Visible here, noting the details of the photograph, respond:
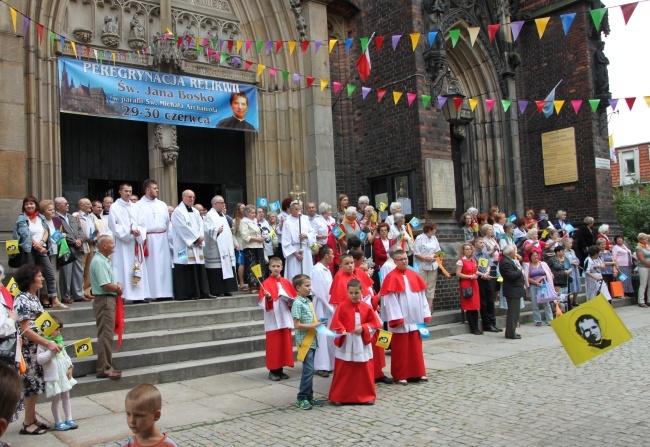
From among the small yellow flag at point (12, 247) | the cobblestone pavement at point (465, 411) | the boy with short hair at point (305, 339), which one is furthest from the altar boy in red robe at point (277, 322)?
the small yellow flag at point (12, 247)

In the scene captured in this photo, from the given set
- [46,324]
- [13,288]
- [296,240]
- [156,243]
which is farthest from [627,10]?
[13,288]

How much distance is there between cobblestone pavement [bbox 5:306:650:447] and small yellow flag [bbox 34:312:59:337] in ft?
3.43

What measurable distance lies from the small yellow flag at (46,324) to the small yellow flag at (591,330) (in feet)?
14.8

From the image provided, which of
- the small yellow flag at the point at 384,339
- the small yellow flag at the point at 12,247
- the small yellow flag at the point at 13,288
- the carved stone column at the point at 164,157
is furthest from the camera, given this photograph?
the carved stone column at the point at 164,157

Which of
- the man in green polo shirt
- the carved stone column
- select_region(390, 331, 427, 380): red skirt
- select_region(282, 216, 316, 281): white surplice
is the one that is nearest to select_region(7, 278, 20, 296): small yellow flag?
the man in green polo shirt

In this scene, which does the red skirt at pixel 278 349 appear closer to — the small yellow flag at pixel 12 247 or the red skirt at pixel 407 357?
the red skirt at pixel 407 357

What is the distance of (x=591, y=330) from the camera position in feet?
16.7

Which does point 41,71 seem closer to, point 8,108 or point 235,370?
point 8,108

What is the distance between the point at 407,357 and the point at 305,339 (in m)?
1.61

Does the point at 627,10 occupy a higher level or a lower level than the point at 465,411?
higher

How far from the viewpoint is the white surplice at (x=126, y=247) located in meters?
9.55

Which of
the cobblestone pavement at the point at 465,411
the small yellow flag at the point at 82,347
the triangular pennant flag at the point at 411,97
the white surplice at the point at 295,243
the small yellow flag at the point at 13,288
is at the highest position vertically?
the triangular pennant flag at the point at 411,97

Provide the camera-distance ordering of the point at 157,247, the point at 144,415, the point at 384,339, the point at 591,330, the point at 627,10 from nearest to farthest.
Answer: the point at 144,415 → the point at 591,330 → the point at 384,339 → the point at 627,10 → the point at 157,247

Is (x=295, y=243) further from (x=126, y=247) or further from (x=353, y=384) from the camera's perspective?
(x=353, y=384)
